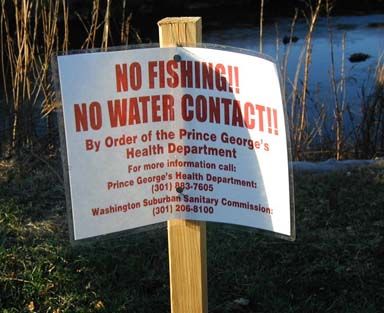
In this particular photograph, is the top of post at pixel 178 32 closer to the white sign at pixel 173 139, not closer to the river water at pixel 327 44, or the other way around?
the white sign at pixel 173 139

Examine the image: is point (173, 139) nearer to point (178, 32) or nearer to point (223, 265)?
point (178, 32)

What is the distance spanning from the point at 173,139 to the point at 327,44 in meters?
9.89

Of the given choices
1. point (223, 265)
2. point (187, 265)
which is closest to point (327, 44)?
point (223, 265)

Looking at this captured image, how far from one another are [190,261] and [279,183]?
0.44 meters

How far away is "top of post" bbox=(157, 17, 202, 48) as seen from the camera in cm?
246

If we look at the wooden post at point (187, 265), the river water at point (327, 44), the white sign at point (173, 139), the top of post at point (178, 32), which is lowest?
the river water at point (327, 44)

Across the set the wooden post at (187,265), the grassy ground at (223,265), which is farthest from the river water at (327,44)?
the wooden post at (187,265)

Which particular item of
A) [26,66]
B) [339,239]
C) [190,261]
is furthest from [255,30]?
[190,261]

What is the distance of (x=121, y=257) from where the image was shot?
378 centimetres

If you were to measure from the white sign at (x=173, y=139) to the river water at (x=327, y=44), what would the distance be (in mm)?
5575

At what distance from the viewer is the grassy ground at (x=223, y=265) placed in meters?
3.40

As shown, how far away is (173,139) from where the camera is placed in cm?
256

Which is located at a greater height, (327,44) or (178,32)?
(178,32)

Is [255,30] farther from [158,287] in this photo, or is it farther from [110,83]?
[110,83]
